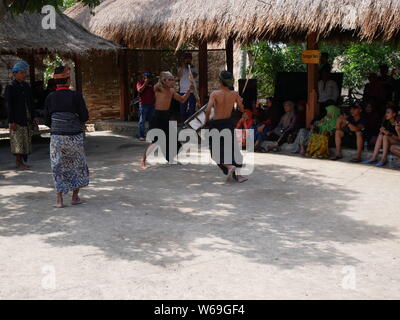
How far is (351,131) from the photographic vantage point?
9.07m

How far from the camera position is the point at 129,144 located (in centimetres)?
1140

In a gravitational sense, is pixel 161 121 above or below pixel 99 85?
below

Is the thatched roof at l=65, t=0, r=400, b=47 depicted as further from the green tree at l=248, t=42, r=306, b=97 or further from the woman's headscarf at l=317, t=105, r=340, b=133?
the green tree at l=248, t=42, r=306, b=97

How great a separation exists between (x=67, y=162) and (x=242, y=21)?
4.91m

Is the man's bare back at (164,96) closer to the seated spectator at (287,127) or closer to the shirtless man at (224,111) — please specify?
the shirtless man at (224,111)

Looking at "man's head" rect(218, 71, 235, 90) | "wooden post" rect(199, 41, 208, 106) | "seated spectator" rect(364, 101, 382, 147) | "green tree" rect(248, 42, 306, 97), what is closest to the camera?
"man's head" rect(218, 71, 235, 90)

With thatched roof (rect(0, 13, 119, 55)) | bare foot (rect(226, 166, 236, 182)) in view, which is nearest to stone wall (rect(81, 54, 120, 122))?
thatched roof (rect(0, 13, 119, 55))

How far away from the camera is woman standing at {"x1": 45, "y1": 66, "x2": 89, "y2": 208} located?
19.9ft

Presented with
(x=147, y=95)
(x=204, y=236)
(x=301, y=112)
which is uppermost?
(x=147, y=95)

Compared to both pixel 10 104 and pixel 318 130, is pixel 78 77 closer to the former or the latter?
pixel 10 104

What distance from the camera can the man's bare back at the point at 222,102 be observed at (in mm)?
7402

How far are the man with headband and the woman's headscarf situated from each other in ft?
16.1

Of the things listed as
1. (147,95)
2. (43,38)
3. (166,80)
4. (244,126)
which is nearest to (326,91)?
(244,126)

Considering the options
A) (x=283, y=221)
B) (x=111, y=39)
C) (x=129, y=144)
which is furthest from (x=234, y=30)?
Answer: (x=283, y=221)
